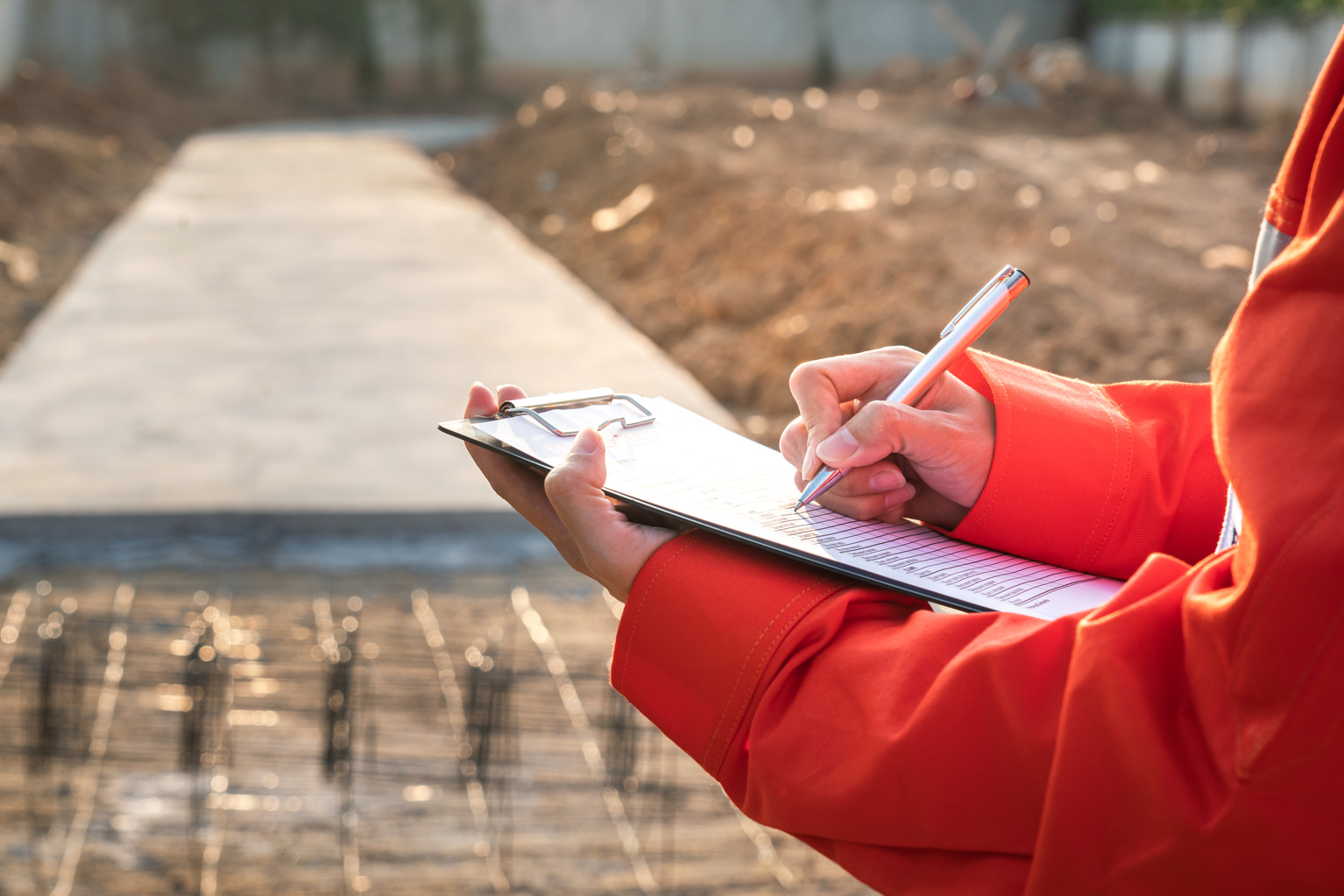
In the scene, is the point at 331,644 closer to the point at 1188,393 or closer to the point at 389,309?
the point at 1188,393

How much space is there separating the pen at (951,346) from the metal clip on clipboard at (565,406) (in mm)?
189

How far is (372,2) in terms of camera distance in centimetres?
1722

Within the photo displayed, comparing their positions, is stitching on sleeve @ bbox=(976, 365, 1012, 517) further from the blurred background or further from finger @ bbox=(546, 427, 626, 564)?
the blurred background

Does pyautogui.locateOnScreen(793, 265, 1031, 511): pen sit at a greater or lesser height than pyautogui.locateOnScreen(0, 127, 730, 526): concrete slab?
greater

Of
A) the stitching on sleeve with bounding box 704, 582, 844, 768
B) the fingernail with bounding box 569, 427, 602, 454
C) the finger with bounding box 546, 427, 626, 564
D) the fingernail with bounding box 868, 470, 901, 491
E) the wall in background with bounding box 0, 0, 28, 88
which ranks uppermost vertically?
the wall in background with bounding box 0, 0, 28, 88

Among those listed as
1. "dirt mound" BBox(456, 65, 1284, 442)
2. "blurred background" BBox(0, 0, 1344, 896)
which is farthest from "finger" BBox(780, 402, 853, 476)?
"dirt mound" BBox(456, 65, 1284, 442)

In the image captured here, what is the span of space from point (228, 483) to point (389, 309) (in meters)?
2.26

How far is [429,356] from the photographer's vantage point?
4.91m

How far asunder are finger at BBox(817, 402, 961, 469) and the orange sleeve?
5 centimetres

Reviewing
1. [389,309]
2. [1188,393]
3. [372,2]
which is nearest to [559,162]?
[389,309]

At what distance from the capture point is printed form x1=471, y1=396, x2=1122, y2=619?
83 centimetres

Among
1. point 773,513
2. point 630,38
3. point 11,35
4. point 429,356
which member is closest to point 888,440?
point 773,513

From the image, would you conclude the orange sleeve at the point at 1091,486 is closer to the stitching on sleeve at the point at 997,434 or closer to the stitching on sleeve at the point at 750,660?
the stitching on sleeve at the point at 997,434

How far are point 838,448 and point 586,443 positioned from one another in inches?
7.8
